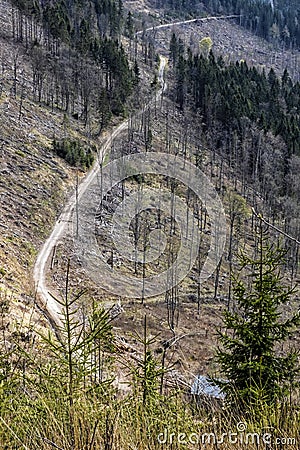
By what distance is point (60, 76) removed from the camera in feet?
209

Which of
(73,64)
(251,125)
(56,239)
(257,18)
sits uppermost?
(257,18)

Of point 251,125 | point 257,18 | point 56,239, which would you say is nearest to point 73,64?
point 251,125

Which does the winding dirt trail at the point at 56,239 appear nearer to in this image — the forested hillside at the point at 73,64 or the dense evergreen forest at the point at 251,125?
the forested hillside at the point at 73,64

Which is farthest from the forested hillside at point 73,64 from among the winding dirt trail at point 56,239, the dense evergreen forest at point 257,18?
the dense evergreen forest at point 257,18

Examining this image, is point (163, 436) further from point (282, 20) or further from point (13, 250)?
point (282, 20)

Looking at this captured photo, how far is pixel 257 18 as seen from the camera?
15288 centimetres

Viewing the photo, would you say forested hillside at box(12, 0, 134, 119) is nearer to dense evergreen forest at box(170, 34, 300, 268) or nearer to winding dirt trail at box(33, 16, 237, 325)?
winding dirt trail at box(33, 16, 237, 325)

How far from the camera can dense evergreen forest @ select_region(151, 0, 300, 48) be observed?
148000 millimetres

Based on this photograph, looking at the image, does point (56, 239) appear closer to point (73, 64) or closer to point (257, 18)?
point (73, 64)

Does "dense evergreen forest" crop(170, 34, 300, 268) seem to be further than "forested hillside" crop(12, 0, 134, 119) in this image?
Yes

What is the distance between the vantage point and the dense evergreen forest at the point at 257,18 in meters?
148

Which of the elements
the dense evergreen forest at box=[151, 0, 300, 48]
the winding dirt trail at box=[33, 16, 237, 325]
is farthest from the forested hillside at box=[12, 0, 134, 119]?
the dense evergreen forest at box=[151, 0, 300, 48]

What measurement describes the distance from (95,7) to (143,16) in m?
32.5

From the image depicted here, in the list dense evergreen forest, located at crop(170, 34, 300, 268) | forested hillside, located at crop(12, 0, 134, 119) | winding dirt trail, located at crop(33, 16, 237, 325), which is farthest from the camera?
dense evergreen forest, located at crop(170, 34, 300, 268)
